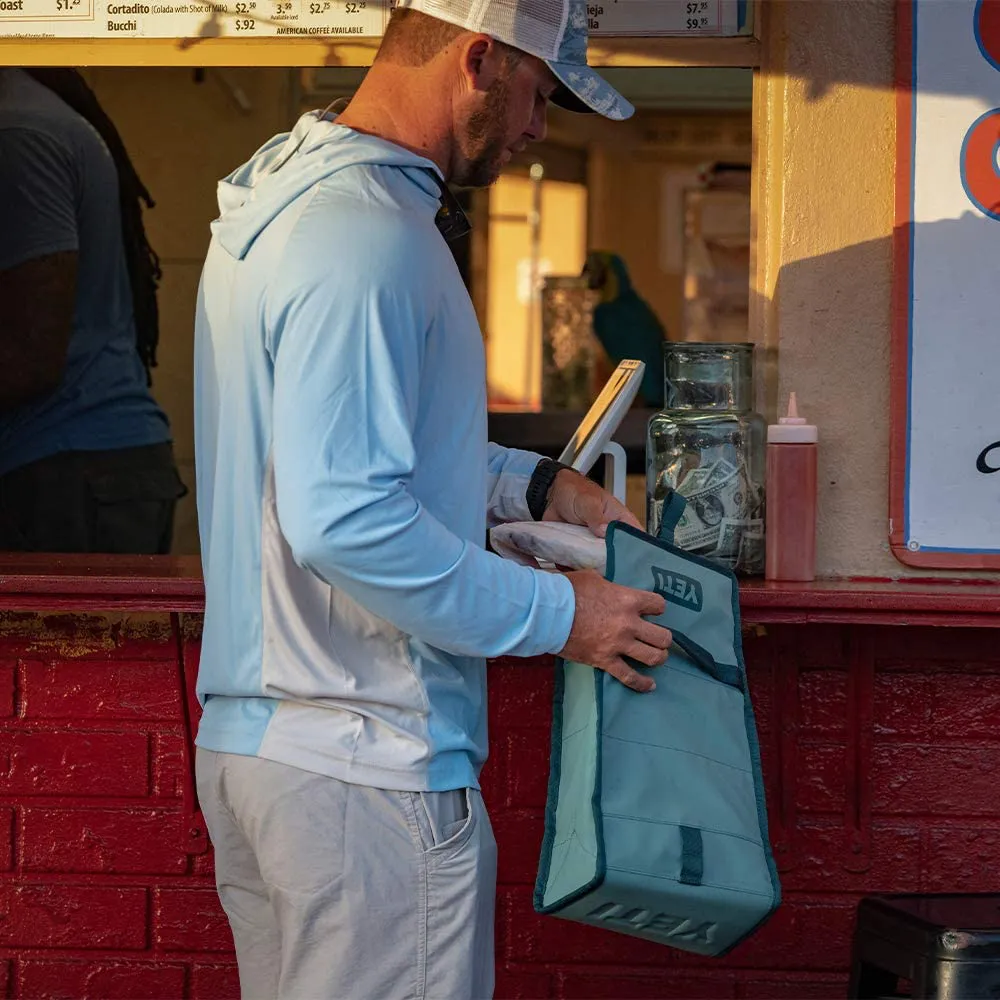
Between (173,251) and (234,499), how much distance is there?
3238 millimetres

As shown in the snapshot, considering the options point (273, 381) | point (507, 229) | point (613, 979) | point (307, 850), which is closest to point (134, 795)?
point (613, 979)

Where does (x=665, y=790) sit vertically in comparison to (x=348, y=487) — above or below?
below

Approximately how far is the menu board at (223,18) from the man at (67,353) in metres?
0.51

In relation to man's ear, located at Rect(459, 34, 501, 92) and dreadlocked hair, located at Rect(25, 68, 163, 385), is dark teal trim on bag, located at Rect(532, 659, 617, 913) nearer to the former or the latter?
man's ear, located at Rect(459, 34, 501, 92)

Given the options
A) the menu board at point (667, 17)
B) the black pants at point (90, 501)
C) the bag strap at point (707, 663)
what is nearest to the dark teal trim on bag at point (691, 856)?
the bag strap at point (707, 663)

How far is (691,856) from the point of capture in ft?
6.19

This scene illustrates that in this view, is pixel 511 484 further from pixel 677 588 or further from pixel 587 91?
pixel 587 91

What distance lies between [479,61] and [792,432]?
43.4 inches

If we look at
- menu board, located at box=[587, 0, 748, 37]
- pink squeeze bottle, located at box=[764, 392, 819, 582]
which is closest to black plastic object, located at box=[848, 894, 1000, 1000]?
pink squeeze bottle, located at box=[764, 392, 819, 582]

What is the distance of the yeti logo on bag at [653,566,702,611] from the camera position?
6.66 ft

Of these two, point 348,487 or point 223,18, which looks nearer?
point 348,487

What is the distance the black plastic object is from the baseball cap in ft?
4.47

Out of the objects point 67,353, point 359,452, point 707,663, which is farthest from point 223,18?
point 707,663

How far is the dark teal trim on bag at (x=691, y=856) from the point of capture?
6.14 ft
